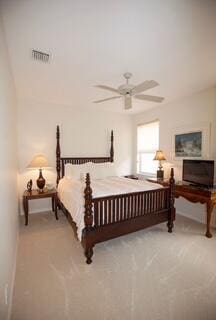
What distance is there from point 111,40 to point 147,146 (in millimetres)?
3608

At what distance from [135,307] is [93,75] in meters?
3.09

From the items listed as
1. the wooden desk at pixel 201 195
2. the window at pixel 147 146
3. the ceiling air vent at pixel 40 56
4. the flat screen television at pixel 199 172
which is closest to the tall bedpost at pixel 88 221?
the ceiling air vent at pixel 40 56

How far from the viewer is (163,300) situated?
166 cm

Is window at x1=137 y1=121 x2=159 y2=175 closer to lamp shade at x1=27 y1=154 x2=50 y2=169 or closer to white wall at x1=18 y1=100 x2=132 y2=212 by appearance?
white wall at x1=18 y1=100 x2=132 y2=212

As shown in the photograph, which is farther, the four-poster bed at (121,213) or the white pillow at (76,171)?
the white pillow at (76,171)

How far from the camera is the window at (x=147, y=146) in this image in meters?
4.93

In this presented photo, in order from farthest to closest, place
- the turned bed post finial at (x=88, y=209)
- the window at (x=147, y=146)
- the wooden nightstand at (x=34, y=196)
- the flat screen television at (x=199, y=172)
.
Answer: the window at (x=147, y=146) < the wooden nightstand at (x=34, y=196) < the flat screen television at (x=199, y=172) < the turned bed post finial at (x=88, y=209)

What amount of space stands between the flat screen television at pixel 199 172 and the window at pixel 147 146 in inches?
53.6

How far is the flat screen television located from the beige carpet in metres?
1.02

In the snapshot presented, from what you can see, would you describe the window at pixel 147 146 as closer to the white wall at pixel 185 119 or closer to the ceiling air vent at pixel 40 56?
the white wall at pixel 185 119

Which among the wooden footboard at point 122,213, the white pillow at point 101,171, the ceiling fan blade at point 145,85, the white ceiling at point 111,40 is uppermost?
the white ceiling at point 111,40

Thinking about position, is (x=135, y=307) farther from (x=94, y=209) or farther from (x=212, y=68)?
(x=212, y=68)

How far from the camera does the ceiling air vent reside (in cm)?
215

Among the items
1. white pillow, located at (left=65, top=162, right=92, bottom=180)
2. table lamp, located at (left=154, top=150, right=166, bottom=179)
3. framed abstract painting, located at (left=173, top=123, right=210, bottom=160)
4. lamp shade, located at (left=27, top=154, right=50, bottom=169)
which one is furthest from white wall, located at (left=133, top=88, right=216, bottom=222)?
lamp shade, located at (left=27, top=154, right=50, bottom=169)
